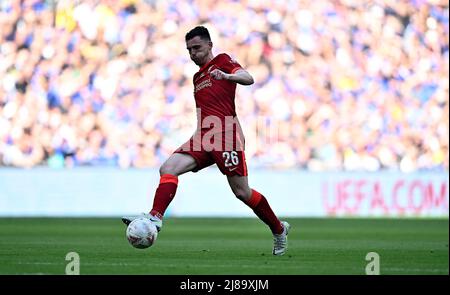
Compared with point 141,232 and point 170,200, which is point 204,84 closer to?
point 170,200

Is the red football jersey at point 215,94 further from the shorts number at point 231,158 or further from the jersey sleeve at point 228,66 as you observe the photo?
the shorts number at point 231,158

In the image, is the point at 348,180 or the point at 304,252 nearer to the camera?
the point at 304,252

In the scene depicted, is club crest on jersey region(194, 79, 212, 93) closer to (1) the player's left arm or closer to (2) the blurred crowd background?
(1) the player's left arm

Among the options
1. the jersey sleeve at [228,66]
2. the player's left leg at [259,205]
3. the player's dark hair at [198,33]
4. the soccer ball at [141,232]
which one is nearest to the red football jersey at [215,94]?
the jersey sleeve at [228,66]

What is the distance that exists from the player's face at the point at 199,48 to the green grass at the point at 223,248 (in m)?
1.74

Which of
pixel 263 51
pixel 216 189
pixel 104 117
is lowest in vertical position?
pixel 216 189

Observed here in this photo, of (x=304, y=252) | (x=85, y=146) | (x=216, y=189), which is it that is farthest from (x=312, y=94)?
(x=304, y=252)

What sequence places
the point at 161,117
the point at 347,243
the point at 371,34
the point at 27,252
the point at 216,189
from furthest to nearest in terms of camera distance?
1. the point at 371,34
2. the point at 161,117
3. the point at 216,189
4. the point at 347,243
5. the point at 27,252

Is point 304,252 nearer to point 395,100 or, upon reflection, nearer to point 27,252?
point 27,252

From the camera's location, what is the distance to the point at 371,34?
2216 centimetres

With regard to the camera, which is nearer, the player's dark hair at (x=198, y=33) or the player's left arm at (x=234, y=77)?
the player's left arm at (x=234, y=77)

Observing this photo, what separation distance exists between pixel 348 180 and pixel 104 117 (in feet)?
16.8

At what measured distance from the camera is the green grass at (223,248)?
Result: 765 centimetres

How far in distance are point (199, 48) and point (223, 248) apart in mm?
2493
